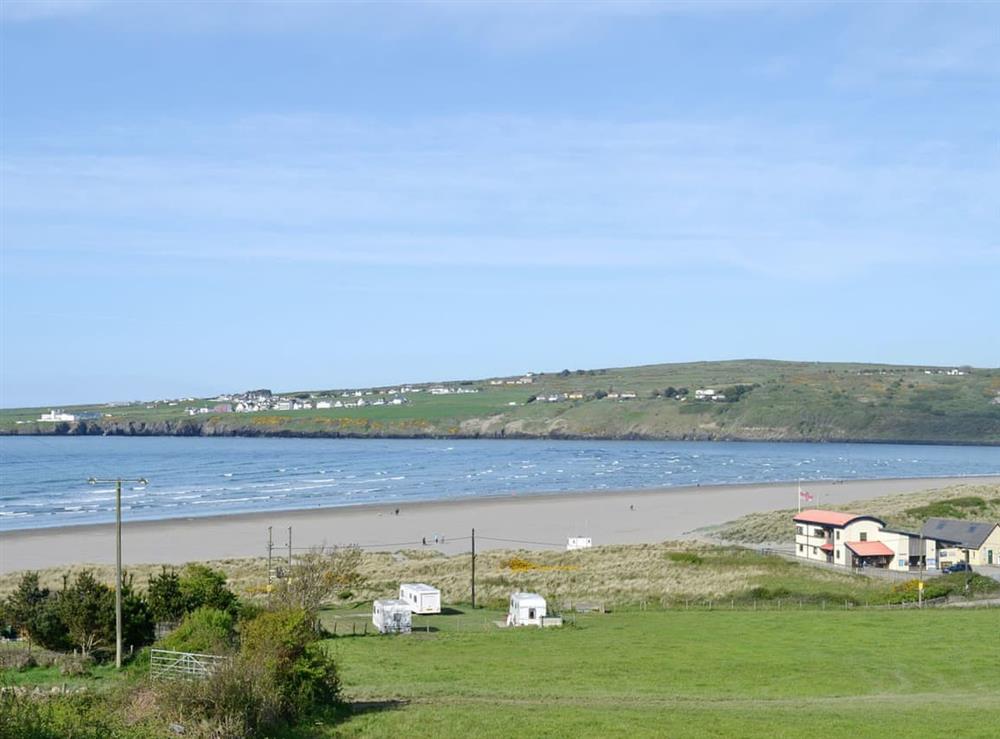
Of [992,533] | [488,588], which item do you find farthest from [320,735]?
[992,533]

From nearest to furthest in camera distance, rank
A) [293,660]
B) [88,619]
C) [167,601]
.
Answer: [293,660]
[88,619]
[167,601]

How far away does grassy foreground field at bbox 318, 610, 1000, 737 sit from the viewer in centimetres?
2264

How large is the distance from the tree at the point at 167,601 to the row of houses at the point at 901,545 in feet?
115

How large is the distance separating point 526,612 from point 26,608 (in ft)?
51.8

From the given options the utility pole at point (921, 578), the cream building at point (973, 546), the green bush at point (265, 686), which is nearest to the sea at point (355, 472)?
the utility pole at point (921, 578)

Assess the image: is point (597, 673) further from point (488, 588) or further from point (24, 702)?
point (488, 588)

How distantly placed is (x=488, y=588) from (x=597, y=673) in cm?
1977

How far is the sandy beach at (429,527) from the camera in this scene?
211ft

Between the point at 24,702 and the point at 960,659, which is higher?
the point at 24,702

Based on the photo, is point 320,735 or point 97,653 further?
point 97,653

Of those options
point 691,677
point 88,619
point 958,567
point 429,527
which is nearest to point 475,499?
point 429,527

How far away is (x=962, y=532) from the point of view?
2301 inches

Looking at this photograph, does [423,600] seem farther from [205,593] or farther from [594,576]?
[594,576]

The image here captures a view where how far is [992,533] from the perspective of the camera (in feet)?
188
